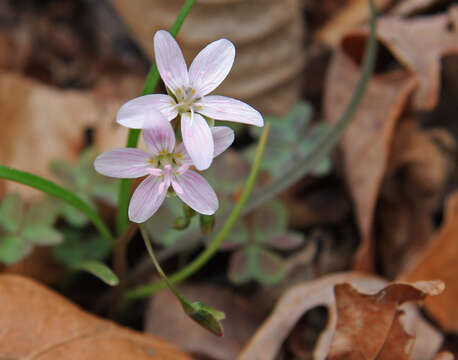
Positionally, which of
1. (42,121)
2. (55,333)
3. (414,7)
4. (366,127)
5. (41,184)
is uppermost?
(414,7)

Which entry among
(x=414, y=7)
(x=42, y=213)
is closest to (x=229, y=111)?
(x=42, y=213)

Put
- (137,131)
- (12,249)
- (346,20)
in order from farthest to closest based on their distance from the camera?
1. (346,20)
2. (12,249)
3. (137,131)

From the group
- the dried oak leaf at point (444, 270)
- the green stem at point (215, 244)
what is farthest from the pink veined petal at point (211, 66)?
the dried oak leaf at point (444, 270)

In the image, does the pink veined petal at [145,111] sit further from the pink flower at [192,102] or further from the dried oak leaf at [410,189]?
the dried oak leaf at [410,189]

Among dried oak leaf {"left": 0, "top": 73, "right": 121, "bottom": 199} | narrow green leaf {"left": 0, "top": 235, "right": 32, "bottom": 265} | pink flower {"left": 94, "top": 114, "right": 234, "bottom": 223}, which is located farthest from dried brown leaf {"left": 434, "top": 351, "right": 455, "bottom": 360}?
dried oak leaf {"left": 0, "top": 73, "right": 121, "bottom": 199}

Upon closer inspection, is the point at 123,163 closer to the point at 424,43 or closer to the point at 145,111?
the point at 145,111

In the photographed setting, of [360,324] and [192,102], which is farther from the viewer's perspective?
[360,324]
